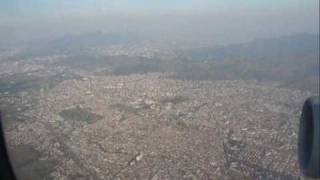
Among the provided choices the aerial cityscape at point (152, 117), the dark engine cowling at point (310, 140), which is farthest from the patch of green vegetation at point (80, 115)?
the dark engine cowling at point (310, 140)

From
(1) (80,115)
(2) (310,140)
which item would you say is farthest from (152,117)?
(2) (310,140)

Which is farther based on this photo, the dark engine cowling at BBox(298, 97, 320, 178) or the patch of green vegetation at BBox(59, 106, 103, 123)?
the patch of green vegetation at BBox(59, 106, 103, 123)

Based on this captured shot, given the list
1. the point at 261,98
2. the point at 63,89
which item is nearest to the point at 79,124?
the point at 63,89

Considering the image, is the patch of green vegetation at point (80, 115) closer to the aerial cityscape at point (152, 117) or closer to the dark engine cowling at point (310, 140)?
the aerial cityscape at point (152, 117)

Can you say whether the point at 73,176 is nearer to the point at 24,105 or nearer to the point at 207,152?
the point at 207,152

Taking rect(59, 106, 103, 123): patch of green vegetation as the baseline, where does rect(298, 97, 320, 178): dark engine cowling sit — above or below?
above

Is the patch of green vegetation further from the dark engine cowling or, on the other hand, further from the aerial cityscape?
the dark engine cowling

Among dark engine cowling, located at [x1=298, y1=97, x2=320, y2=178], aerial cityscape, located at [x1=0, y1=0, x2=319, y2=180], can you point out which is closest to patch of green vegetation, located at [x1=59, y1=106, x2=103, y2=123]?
aerial cityscape, located at [x1=0, y1=0, x2=319, y2=180]

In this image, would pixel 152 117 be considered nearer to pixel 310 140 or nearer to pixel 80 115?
pixel 80 115
